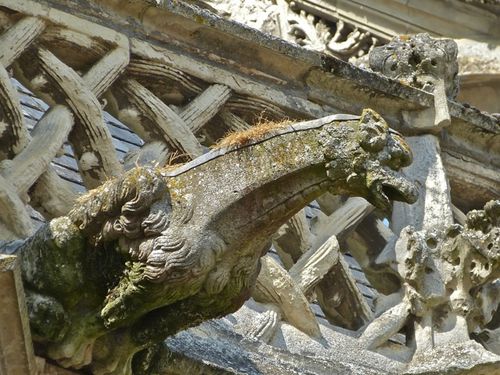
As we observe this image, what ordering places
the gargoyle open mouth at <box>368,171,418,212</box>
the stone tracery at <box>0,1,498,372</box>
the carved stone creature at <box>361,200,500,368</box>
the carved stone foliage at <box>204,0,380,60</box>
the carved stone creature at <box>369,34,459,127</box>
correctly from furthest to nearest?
1. the carved stone foliage at <box>204,0,380,60</box>
2. the carved stone creature at <box>369,34,459,127</box>
3. the carved stone creature at <box>361,200,500,368</box>
4. the stone tracery at <box>0,1,498,372</box>
5. the gargoyle open mouth at <box>368,171,418,212</box>

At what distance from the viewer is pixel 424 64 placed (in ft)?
39.8

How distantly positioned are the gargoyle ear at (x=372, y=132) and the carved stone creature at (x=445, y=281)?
2.03 metres

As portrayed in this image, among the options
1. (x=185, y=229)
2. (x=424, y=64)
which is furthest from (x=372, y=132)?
(x=424, y=64)

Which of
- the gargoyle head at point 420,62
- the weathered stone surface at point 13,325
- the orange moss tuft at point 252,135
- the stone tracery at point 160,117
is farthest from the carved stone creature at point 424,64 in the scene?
the weathered stone surface at point 13,325

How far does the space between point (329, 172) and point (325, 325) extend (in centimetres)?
199

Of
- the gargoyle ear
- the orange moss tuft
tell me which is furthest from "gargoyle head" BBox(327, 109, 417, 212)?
the orange moss tuft

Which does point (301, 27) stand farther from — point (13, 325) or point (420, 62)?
point (13, 325)

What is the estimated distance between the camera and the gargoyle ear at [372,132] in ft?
28.9

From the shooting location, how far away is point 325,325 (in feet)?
35.1

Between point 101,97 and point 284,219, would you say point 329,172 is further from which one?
point 101,97

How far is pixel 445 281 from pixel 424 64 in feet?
5.48

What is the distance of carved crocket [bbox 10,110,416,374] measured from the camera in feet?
28.8

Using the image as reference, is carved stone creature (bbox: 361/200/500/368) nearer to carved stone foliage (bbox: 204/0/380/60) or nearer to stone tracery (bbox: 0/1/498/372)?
stone tracery (bbox: 0/1/498/372)

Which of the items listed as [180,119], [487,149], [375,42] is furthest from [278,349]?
[375,42]
